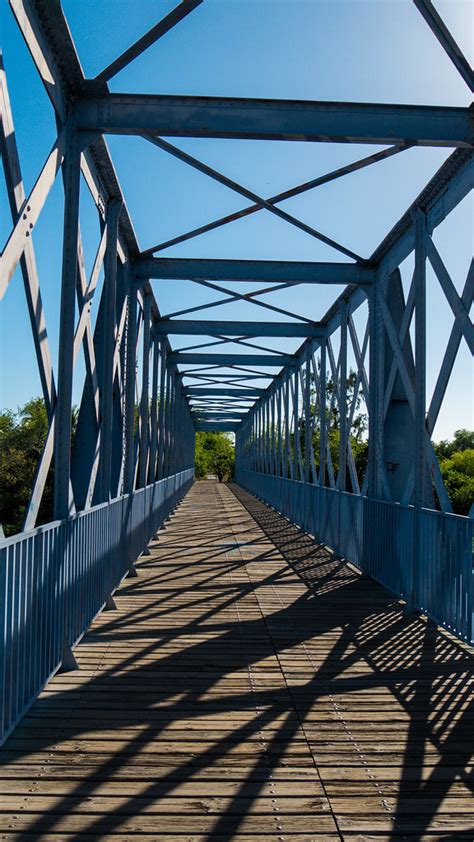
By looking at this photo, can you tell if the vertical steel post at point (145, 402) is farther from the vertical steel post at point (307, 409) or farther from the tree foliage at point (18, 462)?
the tree foliage at point (18, 462)

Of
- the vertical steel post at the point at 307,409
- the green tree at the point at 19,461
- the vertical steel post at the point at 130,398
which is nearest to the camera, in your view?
the vertical steel post at the point at 130,398

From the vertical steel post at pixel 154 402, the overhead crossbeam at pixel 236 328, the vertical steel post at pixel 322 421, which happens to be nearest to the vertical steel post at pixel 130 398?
the vertical steel post at pixel 154 402

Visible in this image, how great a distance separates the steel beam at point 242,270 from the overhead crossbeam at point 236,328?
3.60m

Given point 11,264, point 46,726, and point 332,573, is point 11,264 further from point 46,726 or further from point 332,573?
point 332,573

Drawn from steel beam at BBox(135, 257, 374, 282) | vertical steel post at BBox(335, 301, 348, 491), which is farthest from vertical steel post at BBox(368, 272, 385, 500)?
vertical steel post at BBox(335, 301, 348, 491)

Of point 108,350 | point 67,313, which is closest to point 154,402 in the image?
point 108,350

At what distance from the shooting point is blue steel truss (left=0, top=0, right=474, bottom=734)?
461 centimetres

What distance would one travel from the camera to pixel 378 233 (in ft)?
30.1

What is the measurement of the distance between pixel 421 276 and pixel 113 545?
4131 mm

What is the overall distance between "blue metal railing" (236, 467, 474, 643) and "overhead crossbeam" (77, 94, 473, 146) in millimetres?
3216

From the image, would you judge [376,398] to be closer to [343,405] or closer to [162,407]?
[343,405]

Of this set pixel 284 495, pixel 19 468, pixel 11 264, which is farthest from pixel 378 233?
pixel 19 468

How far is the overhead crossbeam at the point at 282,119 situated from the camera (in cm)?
600

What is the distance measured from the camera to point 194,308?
1230cm
